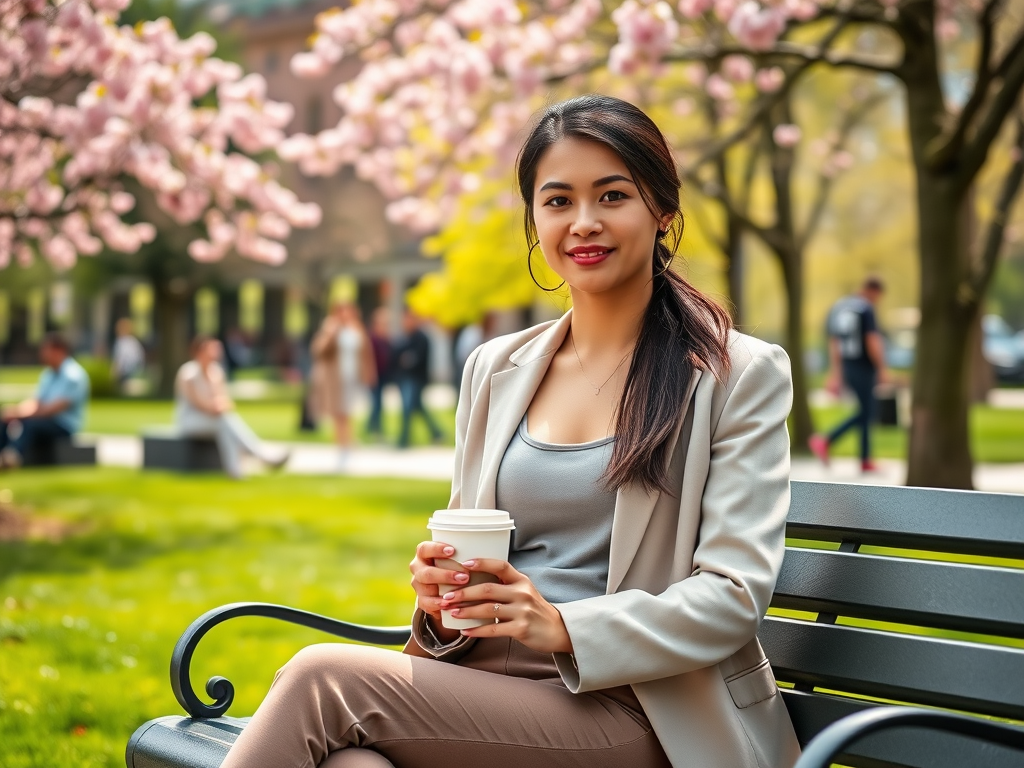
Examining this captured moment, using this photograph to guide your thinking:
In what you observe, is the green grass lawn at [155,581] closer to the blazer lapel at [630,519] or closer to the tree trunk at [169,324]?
the blazer lapel at [630,519]

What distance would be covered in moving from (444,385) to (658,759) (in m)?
43.6

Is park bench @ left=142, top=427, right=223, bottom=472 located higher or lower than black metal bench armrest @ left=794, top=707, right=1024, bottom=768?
lower

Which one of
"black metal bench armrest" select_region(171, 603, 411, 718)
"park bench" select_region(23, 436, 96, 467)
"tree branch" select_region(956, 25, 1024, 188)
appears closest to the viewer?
"black metal bench armrest" select_region(171, 603, 411, 718)

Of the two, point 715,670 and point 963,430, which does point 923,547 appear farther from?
point 963,430

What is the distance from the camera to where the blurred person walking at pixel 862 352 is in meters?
13.5

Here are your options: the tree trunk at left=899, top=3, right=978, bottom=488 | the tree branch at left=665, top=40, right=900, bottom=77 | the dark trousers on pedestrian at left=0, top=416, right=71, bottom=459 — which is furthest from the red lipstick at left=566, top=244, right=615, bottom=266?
the dark trousers on pedestrian at left=0, top=416, right=71, bottom=459

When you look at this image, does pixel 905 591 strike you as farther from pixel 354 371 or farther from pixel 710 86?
pixel 354 371

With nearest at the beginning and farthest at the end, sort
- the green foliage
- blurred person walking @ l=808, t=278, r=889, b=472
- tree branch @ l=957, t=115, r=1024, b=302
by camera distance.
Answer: tree branch @ l=957, t=115, r=1024, b=302 < blurred person walking @ l=808, t=278, r=889, b=472 < the green foliage

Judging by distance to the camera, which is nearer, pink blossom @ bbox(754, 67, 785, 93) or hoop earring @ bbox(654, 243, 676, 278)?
hoop earring @ bbox(654, 243, 676, 278)

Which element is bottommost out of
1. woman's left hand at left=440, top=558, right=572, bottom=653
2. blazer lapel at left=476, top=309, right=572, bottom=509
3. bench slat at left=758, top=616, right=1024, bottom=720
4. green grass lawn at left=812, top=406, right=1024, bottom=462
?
green grass lawn at left=812, top=406, right=1024, bottom=462

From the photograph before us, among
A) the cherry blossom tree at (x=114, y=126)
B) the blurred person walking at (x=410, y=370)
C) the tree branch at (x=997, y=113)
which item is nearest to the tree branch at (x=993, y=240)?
the tree branch at (x=997, y=113)

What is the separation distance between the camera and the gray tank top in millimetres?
2691

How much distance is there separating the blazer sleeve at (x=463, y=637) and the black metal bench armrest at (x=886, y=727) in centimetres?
90

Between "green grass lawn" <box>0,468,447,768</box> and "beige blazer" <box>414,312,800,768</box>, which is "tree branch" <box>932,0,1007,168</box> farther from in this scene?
"beige blazer" <box>414,312,800,768</box>
